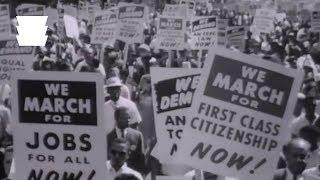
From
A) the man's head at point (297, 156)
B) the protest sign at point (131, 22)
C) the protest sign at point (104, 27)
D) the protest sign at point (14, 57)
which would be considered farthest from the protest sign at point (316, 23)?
the man's head at point (297, 156)

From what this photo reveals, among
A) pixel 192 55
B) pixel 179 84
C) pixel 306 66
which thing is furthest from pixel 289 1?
pixel 179 84

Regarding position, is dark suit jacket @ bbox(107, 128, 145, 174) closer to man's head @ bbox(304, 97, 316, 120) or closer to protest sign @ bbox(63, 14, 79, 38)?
man's head @ bbox(304, 97, 316, 120)

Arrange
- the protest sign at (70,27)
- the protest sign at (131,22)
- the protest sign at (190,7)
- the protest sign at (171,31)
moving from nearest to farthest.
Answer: the protest sign at (171,31) < the protest sign at (131,22) < the protest sign at (70,27) < the protest sign at (190,7)

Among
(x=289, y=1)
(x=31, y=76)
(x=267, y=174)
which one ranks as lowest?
(x=289, y=1)

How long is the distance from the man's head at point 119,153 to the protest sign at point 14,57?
421 cm

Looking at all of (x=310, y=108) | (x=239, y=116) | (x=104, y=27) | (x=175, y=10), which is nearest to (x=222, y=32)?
(x=175, y=10)

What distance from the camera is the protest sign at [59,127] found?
567 centimetres

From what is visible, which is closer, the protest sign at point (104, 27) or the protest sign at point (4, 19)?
the protest sign at point (4, 19)

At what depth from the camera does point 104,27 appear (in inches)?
639

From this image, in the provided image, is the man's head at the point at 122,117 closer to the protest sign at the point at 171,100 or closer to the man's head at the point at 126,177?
the protest sign at the point at 171,100

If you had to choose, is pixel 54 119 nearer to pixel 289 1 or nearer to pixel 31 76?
pixel 31 76

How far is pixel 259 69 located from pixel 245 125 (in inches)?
16.0

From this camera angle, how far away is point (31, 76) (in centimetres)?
576

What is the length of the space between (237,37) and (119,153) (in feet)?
34.4
